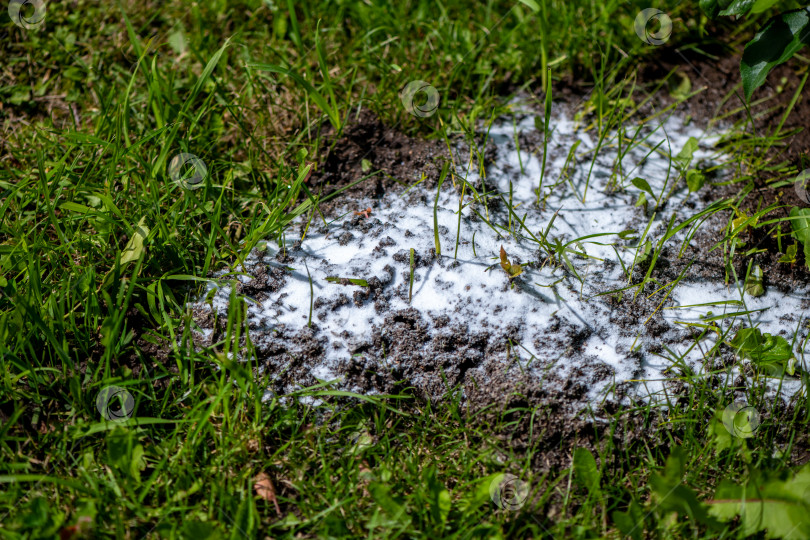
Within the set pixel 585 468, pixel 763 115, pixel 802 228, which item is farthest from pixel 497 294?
pixel 763 115

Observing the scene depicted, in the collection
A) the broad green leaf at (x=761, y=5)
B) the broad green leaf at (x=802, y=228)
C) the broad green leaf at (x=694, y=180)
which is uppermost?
the broad green leaf at (x=761, y=5)

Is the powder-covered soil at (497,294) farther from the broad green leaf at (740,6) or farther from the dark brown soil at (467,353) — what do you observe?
the broad green leaf at (740,6)

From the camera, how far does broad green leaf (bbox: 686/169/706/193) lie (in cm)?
206

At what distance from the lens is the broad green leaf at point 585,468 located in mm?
1521

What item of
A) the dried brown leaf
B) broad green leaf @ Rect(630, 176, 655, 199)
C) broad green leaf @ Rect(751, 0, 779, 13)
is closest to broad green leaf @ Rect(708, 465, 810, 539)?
broad green leaf @ Rect(630, 176, 655, 199)

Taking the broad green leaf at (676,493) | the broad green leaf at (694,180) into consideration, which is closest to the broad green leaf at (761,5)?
the broad green leaf at (694,180)

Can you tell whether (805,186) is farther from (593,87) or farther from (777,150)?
(593,87)

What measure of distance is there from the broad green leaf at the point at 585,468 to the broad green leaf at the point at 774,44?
1.13 meters

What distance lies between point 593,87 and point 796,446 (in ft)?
5.26

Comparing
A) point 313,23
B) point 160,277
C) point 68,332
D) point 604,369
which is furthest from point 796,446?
point 313,23

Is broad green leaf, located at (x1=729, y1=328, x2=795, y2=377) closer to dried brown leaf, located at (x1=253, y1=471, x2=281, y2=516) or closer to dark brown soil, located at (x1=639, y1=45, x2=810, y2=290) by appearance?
dark brown soil, located at (x1=639, y1=45, x2=810, y2=290)

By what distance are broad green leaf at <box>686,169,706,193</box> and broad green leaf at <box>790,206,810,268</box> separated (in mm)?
299

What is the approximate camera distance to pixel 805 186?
6.84ft

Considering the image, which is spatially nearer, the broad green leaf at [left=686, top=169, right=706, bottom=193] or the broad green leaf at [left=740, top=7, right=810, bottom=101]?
the broad green leaf at [left=740, top=7, right=810, bottom=101]
